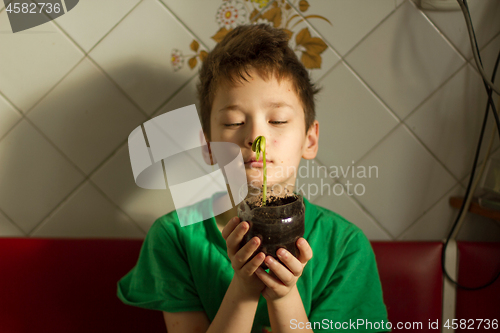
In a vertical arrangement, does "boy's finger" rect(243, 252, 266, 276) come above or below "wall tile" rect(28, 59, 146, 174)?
below

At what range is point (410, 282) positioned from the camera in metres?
0.82

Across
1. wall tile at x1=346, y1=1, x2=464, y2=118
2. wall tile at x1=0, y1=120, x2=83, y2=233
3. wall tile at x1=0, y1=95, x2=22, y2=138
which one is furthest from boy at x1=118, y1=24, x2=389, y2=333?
wall tile at x1=0, y1=95, x2=22, y2=138

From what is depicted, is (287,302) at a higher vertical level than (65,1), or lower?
lower

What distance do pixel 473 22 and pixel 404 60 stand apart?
0.64 feet

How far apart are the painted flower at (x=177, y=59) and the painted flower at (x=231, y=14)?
13 centimetres

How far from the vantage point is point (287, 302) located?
57 cm

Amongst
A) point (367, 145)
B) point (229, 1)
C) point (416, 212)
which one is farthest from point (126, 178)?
point (416, 212)

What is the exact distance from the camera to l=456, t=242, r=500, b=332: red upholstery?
2.66ft

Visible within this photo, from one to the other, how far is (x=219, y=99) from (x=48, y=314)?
26.8 inches

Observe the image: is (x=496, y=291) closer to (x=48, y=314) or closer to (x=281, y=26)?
(x=281, y=26)

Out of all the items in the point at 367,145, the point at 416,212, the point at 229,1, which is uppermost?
the point at 229,1

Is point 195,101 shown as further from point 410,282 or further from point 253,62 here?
point 410,282

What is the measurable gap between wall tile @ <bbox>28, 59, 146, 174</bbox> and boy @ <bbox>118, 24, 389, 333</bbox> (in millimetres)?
253

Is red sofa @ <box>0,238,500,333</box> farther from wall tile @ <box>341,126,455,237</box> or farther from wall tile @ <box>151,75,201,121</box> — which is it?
wall tile @ <box>151,75,201,121</box>
